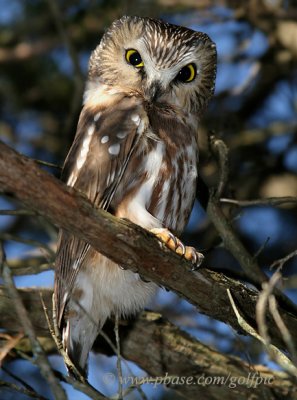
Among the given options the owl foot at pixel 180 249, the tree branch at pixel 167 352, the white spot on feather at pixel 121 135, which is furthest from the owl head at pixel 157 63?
the tree branch at pixel 167 352

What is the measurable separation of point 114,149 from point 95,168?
0.14 m

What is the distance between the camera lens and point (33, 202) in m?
2.72

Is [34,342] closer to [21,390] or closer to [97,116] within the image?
[21,390]

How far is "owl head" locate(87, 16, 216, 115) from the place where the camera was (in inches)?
160

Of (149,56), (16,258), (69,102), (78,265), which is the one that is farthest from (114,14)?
(78,265)

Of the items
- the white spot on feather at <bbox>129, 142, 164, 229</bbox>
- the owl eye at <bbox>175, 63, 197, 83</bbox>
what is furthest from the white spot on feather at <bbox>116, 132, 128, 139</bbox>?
the owl eye at <bbox>175, 63, 197, 83</bbox>

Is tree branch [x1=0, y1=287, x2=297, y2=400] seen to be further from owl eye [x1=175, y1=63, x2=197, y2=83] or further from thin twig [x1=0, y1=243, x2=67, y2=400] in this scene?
owl eye [x1=175, y1=63, x2=197, y2=83]

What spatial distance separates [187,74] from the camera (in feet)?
14.2

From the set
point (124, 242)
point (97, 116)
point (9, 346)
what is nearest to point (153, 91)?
point (97, 116)

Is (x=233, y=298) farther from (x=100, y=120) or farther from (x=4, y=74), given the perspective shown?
(x=4, y=74)

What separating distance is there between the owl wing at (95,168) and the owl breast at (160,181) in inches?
3.2

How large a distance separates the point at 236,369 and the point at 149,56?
184cm

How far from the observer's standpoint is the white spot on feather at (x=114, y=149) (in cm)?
372

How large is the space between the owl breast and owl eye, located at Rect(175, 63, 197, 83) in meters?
0.41
